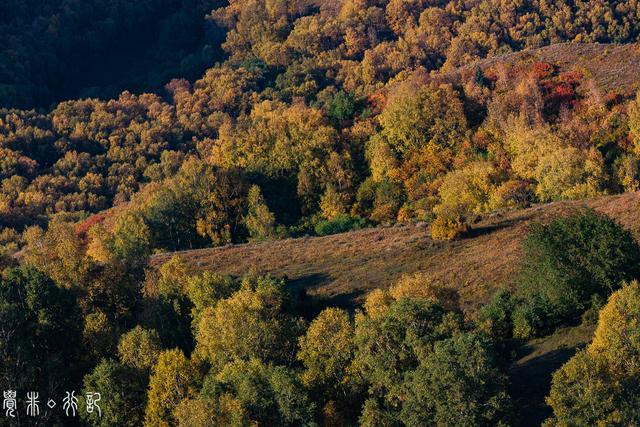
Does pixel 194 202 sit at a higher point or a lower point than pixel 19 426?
higher

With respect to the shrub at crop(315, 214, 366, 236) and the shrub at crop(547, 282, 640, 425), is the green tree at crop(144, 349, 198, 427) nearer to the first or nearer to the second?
the shrub at crop(547, 282, 640, 425)

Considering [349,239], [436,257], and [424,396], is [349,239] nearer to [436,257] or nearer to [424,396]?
[436,257]

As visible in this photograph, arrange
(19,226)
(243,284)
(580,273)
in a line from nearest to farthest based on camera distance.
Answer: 1. (580,273)
2. (243,284)
3. (19,226)

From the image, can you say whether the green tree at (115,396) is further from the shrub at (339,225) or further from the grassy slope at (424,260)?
the shrub at (339,225)

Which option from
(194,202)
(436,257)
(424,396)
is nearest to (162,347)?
(424,396)

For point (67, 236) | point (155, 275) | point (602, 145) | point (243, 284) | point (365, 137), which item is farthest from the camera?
point (365, 137)

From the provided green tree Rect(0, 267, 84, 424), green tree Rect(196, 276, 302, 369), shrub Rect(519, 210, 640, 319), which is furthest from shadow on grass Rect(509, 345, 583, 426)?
green tree Rect(0, 267, 84, 424)

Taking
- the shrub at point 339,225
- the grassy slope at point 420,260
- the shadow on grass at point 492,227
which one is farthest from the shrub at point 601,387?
the shrub at point 339,225
